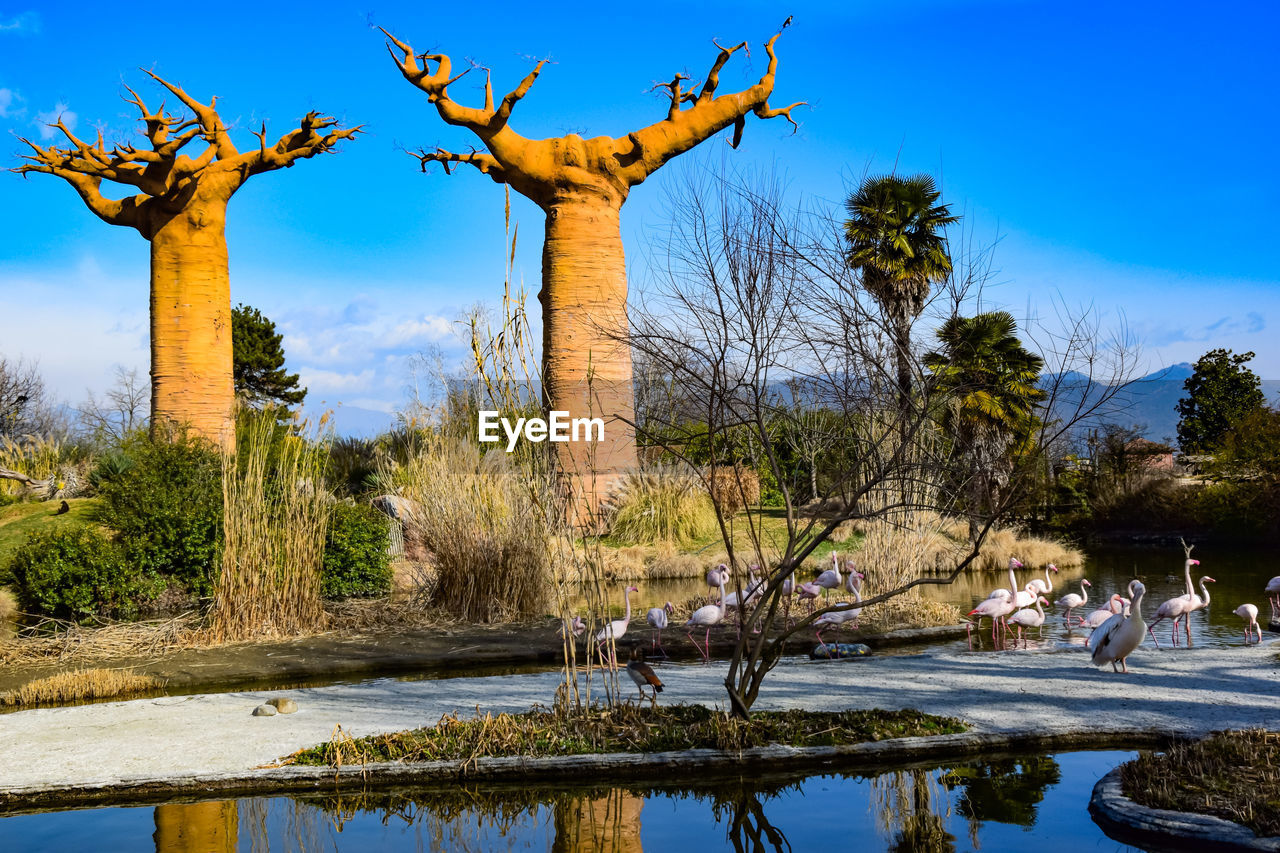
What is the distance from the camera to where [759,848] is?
4273mm

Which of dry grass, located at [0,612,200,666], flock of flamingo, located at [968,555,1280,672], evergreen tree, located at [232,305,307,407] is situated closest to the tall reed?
dry grass, located at [0,612,200,666]

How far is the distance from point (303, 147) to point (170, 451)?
23.2 ft

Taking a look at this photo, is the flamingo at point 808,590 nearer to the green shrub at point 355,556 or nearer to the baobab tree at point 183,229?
the green shrub at point 355,556

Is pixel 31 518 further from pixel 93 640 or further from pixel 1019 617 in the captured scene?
pixel 1019 617

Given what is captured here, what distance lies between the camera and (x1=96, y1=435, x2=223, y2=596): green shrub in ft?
32.4

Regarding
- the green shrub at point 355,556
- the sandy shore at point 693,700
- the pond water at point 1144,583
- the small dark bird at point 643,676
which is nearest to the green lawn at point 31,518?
the green shrub at point 355,556

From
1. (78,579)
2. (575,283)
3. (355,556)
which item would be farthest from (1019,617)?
(575,283)

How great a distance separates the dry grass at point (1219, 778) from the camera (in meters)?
4.02

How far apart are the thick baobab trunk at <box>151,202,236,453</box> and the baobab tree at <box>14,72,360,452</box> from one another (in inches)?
0.6

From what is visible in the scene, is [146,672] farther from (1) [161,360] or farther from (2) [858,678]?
(1) [161,360]

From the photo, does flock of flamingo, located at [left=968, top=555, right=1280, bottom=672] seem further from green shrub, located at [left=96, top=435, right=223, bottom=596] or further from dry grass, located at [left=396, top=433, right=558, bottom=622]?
green shrub, located at [left=96, top=435, right=223, bottom=596]

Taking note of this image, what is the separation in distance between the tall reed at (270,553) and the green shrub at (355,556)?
0.80 meters

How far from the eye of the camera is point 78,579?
9.38 m

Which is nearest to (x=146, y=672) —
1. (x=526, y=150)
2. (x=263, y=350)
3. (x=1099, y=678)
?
(x=1099, y=678)
